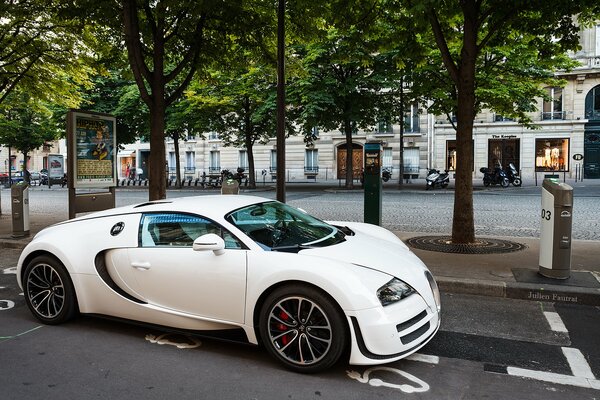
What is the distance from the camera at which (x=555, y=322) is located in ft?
16.2

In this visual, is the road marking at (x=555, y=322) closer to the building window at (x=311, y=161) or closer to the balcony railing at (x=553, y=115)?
the balcony railing at (x=553, y=115)

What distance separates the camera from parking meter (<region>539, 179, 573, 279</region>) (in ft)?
19.6

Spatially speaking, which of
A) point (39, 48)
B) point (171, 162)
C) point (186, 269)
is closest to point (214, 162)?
point (171, 162)

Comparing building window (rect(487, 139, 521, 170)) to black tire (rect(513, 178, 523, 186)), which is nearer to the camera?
black tire (rect(513, 178, 523, 186))

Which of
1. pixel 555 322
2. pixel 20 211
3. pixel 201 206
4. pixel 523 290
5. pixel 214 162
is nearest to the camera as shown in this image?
pixel 201 206

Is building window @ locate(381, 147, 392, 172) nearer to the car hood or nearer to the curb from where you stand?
the curb

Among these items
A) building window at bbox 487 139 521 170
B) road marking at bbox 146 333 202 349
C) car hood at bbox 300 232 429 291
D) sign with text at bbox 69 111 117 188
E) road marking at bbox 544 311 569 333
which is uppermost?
building window at bbox 487 139 521 170

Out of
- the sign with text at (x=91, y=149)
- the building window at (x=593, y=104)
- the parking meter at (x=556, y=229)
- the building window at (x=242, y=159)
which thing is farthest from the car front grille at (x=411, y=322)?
the building window at (x=242, y=159)

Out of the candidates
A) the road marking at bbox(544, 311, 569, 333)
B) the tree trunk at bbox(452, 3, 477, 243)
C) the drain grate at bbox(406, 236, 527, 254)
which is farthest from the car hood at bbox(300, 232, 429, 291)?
the tree trunk at bbox(452, 3, 477, 243)

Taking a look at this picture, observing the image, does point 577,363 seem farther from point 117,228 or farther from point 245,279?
point 117,228

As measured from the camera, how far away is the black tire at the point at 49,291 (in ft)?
15.3

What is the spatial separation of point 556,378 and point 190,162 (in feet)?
160

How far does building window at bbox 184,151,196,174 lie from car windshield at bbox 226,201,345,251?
4616 centimetres

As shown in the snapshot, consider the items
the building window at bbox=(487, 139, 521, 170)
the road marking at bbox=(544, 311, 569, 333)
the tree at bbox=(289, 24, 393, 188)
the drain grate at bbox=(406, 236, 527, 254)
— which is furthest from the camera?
the building window at bbox=(487, 139, 521, 170)
